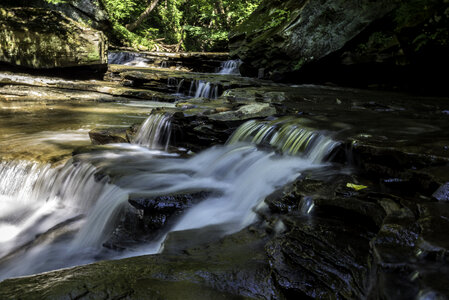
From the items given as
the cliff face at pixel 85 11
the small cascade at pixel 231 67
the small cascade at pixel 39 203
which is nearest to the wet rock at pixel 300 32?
the small cascade at pixel 231 67

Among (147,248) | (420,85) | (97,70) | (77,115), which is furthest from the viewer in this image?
(97,70)

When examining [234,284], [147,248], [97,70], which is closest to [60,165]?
[147,248]

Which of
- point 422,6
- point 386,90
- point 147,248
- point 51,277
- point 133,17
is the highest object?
point 133,17

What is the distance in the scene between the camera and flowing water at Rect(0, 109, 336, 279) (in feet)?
11.7

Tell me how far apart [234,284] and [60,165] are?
4044 mm

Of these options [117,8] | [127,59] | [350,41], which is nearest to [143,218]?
[350,41]

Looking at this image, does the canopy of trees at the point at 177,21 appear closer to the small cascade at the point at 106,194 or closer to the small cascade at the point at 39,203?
the small cascade at the point at 39,203

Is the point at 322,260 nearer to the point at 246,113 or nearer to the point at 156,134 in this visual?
the point at 246,113

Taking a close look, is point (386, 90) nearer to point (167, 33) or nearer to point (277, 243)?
point (277, 243)

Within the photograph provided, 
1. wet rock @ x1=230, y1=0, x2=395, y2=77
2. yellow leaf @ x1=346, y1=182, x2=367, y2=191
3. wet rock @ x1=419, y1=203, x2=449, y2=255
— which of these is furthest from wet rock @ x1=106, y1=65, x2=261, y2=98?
wet rock @ x1=419, y1=203, x2=449, y2=255

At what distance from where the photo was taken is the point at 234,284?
2176 millimetres

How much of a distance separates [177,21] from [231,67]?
14.7 metres

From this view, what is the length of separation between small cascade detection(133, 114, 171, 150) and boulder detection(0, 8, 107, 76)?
7420 millimetres

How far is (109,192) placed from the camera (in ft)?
13.7
